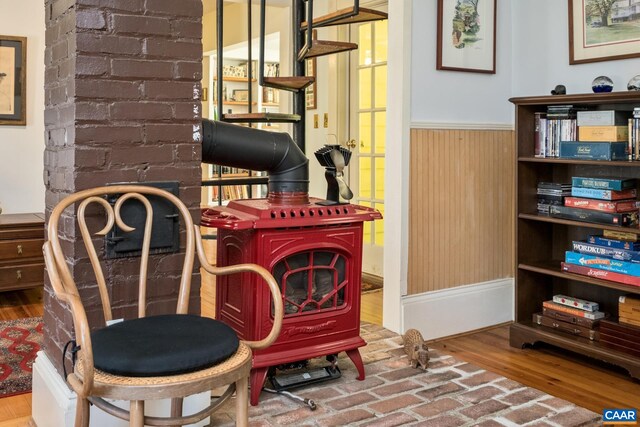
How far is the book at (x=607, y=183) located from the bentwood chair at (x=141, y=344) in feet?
6.59

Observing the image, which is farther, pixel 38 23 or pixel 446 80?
pixel 38 23

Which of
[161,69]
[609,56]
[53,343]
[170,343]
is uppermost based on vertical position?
[609,56]

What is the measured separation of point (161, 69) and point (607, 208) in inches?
84.4

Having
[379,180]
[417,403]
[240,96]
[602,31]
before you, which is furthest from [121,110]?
[240,96]

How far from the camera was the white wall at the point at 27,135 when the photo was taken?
15.2 feet

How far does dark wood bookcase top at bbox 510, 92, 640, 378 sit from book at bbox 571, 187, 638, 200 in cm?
14

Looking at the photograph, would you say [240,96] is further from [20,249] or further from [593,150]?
[593,150]

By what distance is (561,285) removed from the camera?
3.59 metres

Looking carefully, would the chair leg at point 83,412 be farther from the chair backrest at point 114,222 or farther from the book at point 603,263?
the book at point 603,263

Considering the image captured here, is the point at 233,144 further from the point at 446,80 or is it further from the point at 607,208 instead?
the point at 607,208

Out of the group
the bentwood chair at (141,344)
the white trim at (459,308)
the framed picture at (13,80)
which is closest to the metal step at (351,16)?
the white trim at (459,308)

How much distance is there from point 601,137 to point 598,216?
0.38 meters

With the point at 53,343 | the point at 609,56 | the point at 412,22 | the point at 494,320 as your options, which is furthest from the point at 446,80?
the point at 53,343

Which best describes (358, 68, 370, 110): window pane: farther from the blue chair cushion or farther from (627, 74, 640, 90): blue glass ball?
the blue chair cushion
